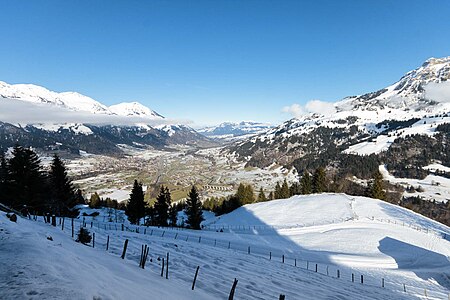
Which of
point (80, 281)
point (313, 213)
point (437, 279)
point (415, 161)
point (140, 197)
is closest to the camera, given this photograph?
point (80, 281)

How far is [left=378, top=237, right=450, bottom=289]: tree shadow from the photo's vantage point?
29.0 metres

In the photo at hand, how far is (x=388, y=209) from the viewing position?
6184 centimetres

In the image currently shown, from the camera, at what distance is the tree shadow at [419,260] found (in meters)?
29.0

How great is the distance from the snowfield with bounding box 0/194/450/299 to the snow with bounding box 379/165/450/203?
93376 mm

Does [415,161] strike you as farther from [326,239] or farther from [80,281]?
[80,281]

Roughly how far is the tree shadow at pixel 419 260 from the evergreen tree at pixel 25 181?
1712 inches

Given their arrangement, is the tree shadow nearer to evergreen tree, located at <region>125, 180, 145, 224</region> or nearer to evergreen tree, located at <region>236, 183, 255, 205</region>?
evergreen tree, located at <region>125, 180, 145, 224</region>

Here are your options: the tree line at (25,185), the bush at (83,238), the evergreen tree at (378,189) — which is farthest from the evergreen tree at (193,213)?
the evergreen tree at (378,189)

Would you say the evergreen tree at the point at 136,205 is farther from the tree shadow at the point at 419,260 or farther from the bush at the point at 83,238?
the tree shadow at the point at 419,260

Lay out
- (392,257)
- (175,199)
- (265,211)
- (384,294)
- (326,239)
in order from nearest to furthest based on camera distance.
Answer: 1. (384,294)
2. (392,257)
3. (326,239)
4. (265,211)
5. (175,199)

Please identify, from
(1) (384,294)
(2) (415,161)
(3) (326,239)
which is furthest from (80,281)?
(2) (415,161)

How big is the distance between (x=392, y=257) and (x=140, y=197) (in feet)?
145

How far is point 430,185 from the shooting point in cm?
15525

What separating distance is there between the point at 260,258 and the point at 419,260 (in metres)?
23.2
